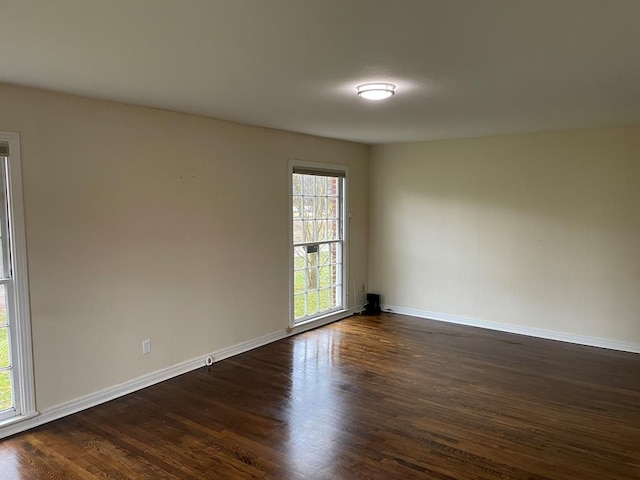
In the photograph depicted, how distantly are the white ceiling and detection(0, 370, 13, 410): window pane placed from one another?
6.41 ft

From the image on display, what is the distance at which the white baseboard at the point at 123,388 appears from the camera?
316 centimetres

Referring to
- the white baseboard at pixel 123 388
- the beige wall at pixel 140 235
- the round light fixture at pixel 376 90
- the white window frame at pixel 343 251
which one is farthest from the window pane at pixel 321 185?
the round light fixture at pixel 376 90

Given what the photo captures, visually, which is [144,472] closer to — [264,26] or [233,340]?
[233,340]

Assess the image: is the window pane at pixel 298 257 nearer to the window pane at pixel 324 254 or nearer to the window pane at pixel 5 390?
the window pane at pixel 324 254

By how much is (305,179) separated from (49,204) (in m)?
2.93

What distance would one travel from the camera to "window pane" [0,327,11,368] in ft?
10.3

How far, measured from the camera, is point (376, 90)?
3.06 meters

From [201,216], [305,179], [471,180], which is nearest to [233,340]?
[201,216]

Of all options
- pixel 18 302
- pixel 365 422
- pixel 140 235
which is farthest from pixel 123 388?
pixel 365 422

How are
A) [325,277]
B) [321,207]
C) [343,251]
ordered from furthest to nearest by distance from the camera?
[343,251] < [325,277] < [321,207]

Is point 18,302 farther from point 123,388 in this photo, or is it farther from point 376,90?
point 376,90

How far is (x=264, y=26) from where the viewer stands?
1.98m

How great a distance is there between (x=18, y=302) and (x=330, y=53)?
2598 millimetres

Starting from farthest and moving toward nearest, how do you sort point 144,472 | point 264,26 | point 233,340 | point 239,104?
point 233,340
point 239,104
point 144,472
point 264,26
